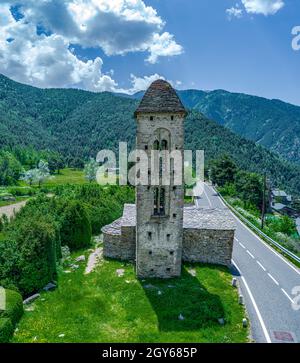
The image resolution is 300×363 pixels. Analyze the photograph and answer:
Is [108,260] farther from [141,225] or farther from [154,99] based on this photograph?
[154,99]

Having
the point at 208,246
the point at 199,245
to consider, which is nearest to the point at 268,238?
the point at 208,246

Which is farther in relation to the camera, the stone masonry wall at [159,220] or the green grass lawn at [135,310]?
the stone masonry wall at [159,220]

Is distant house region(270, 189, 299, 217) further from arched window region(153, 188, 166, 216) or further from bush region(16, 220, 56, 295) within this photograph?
bush region(16, 220, 56, 295)

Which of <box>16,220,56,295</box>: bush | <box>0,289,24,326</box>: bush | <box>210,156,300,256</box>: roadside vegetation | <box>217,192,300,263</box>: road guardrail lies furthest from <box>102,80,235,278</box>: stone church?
<box>210,156,300,256</box>: roadside vegetation

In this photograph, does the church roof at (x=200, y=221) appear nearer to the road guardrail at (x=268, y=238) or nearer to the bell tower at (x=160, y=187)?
the bell tower at (x=160, y=187)

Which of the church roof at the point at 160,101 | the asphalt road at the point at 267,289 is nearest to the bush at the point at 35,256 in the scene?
the church roof at the point at 160,101

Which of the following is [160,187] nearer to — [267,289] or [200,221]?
[200,221]
